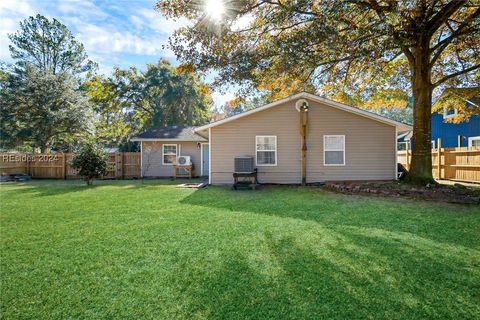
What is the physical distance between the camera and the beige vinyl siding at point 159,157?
15.3 metres

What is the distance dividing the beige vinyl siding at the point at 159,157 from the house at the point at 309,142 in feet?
14.9

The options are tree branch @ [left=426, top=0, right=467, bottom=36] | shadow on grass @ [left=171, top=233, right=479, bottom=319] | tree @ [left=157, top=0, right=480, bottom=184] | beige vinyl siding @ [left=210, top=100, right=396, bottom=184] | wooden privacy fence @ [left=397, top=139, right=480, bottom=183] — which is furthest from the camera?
beige vinyl siding @ [left=210, top=100, right=396, bottom=184]

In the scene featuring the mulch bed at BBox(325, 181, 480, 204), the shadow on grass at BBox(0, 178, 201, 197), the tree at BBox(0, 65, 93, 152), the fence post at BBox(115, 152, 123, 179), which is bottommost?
the shadow on grass at BBox(0, 178, 201, 197)

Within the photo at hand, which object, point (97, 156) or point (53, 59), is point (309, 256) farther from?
point (53, 59)

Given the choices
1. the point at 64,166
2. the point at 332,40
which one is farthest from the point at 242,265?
the point at 64,166

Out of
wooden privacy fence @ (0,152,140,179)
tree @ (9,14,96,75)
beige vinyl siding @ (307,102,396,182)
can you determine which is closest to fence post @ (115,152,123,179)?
wooden privacy fence @ (0,152,140,179)

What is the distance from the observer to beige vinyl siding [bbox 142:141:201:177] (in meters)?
15.3

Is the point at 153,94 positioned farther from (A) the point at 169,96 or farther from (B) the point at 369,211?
(B) the point at 369,211

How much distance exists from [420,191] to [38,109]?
70.9ft

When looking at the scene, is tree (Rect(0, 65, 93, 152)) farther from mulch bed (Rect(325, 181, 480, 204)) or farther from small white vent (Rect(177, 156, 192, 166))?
mulch bed (Rect(325, 181, 480, 204))

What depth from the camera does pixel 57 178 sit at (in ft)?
50.4

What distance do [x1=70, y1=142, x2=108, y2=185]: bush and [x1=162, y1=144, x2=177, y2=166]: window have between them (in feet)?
13.5

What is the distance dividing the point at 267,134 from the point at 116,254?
821 cm

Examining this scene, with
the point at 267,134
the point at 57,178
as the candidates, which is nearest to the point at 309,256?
the point at 267,134
